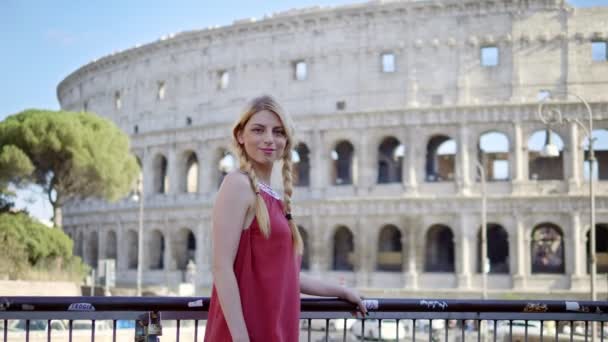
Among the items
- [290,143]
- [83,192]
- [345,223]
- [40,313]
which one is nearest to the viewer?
[290,143]

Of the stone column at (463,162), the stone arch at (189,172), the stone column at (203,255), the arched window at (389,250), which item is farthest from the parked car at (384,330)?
the stone arch at (189,172)

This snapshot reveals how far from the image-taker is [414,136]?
114ft

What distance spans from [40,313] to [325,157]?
32177 millimetres

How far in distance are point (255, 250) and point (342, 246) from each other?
3506 cm

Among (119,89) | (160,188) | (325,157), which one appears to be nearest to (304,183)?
(325,157)

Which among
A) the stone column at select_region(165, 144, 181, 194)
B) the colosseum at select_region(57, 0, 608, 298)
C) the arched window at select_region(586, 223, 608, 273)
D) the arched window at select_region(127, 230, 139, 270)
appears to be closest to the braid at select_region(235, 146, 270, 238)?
the colosseum at select_region(57, 0, 608, 298)

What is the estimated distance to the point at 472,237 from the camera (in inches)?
1307

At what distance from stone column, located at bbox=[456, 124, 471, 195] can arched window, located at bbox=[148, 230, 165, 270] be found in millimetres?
16705

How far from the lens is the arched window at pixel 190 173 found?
41.5 metres

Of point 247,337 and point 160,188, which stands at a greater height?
point 160,188

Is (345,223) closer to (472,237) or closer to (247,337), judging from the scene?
(472,237)

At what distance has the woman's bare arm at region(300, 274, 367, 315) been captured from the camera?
4141mm

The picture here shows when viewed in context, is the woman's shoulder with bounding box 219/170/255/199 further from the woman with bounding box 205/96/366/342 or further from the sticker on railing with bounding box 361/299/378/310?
the sticker on railing with bounding box 361/299/378/310

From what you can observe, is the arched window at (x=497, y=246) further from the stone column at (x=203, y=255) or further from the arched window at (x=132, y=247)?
the arched window at (x=132, y=247)
